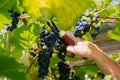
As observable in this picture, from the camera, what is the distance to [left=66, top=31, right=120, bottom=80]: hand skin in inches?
52.3

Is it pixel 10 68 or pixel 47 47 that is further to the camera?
pixel 47 47

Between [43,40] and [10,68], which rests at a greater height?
[43,40]

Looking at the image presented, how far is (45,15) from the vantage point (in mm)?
481

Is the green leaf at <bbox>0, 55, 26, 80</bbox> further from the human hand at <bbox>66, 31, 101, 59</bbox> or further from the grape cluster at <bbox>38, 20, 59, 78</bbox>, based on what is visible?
the human hand at <bbox>66, 31, 101, 59</bbox>

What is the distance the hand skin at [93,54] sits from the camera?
1.33 m

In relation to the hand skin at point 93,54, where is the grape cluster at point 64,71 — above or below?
below

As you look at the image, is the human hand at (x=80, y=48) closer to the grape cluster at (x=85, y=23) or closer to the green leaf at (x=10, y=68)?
the grape cluster at (x=85, y=23)

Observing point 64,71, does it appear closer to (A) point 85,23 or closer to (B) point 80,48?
(B) point 80,48

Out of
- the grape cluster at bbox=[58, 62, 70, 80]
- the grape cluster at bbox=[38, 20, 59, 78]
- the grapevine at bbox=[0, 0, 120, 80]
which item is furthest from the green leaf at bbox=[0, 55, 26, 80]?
the grape cluster at bbox=[58, 62, 70, 80]

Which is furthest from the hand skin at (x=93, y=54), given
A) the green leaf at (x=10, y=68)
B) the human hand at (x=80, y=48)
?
the green leaf at (x=10, y=68)

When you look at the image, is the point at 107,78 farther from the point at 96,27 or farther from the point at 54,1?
the point at 54,1

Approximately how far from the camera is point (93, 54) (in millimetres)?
1396

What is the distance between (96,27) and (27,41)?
0.45m

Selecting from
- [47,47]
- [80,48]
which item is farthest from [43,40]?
[80,48]
